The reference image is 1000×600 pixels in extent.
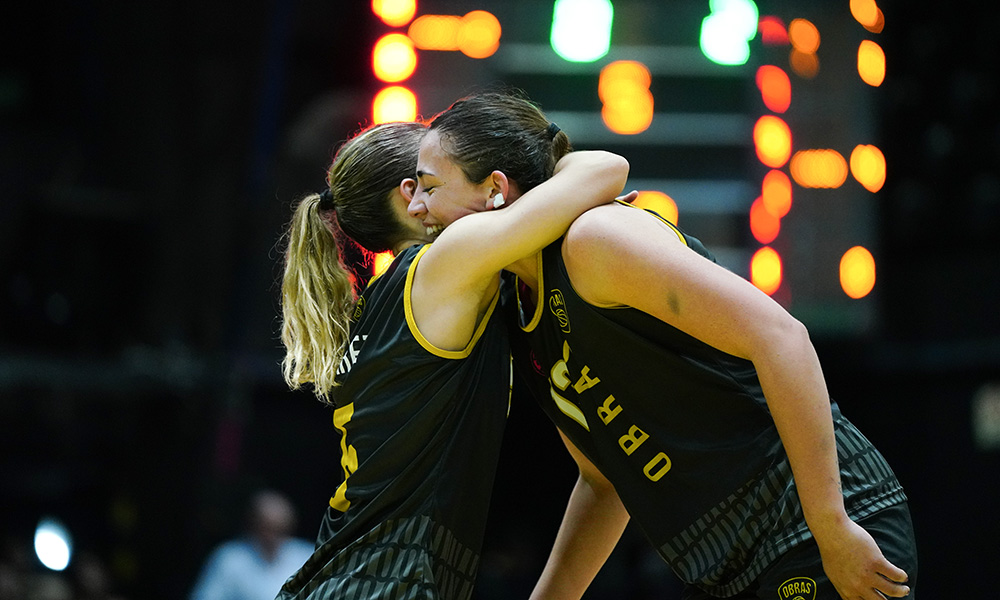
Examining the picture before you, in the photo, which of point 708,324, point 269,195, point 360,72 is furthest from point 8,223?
point 708,324

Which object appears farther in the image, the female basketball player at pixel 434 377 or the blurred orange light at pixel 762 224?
the blurred orange light at pixel 762 224

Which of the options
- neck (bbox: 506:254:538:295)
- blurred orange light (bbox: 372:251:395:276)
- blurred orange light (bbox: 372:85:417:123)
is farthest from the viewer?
blurred orange light (bbox: 372:85:417:123)

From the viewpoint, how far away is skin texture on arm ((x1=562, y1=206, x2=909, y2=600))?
1.22 meters

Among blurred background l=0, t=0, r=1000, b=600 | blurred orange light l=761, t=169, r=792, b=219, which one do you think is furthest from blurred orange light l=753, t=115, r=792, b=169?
blurred background l=0, t=0, r=1000, b=600

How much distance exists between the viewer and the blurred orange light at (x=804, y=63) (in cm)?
368

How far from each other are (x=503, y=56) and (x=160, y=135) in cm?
214

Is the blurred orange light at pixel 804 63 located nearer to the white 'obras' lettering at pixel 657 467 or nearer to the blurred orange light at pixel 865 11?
the blurred orange light at pixel 865 11

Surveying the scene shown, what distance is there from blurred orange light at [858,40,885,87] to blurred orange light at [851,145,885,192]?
239mm

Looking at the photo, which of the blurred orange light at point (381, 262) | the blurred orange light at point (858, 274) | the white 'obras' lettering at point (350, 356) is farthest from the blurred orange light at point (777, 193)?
the white 'obras' lettering at point (350, 356)

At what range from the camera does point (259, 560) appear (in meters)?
3.96

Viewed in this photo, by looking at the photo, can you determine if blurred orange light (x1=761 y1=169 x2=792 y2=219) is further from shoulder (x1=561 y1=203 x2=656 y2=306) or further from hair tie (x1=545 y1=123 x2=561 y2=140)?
shoulder (x1=561 y1=203 x2=656 y2=306)

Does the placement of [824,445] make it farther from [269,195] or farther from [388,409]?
[269,195]

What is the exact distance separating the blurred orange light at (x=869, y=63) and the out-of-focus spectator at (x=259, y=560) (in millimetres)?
2702

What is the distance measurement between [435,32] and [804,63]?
1.32 m
